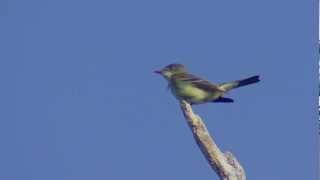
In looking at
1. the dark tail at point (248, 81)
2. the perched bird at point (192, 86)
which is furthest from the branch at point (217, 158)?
the dark tail at point (248, 81)

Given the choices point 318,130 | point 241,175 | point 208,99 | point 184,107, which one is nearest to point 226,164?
point 241,175

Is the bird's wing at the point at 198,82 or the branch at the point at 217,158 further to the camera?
the bird's wing at the point at 198,82

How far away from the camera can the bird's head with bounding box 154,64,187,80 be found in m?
2.20

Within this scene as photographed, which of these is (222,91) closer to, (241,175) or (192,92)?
(192,92)

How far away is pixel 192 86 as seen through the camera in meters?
2.15

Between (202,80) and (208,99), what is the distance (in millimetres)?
64

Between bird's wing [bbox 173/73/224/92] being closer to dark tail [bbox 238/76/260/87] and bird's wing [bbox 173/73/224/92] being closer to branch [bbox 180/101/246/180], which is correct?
dark tail [bbox 238/76/260/87]

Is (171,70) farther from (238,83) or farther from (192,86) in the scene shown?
(238,83)

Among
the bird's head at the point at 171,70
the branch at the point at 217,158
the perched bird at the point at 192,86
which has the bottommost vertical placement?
the branch at the point at 217,158

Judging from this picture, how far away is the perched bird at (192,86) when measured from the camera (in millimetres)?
2146

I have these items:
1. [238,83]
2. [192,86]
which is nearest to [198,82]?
[192,86]

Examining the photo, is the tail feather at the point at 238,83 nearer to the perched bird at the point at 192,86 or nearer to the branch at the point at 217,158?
the perched bird at the point at 192,86

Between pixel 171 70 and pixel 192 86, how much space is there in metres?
0.10

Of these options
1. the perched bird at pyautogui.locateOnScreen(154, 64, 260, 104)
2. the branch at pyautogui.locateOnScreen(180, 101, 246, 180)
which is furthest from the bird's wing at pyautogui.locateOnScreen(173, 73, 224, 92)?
the branch at pyautogui.locateOnScreen(180, 101, 246, 180)
